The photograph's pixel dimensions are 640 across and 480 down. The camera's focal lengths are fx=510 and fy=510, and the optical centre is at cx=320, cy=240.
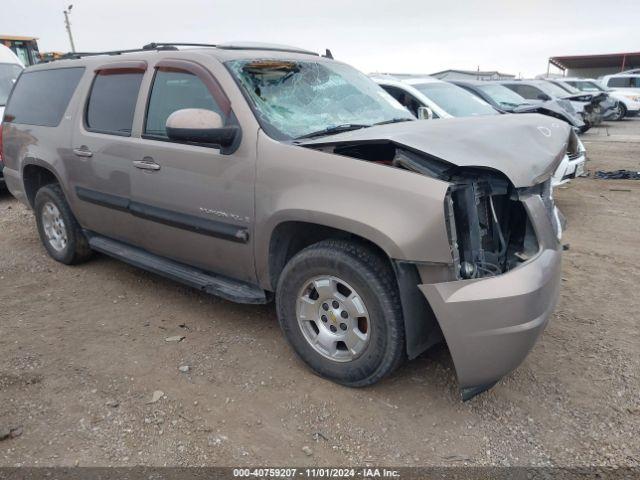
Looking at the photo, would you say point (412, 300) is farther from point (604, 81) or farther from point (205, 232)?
point (604, 81)

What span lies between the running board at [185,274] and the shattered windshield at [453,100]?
5464 millimetres

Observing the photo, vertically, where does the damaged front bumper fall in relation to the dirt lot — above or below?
above

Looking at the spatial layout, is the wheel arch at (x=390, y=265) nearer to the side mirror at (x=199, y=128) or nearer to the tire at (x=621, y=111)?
the side mirror at (x=199, y=128)

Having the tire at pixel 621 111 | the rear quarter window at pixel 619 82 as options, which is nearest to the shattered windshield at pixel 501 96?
the tire at pixel 621 111

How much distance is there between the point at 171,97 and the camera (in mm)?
3518

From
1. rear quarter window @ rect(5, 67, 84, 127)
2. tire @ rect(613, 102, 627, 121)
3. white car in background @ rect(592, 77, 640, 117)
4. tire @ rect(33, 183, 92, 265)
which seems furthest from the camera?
white car in background @ rect(592, 77, 640, 117)

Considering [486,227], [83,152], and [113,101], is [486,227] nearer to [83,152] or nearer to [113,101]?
[113,101]

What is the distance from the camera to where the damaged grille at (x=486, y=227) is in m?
2.49

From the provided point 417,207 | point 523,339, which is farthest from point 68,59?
point 523,339


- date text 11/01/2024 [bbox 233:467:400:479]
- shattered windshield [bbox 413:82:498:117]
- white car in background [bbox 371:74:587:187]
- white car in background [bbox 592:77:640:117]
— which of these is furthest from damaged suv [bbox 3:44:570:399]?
white car in background [bbox 592:77:640:117]

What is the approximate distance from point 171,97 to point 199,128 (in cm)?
76

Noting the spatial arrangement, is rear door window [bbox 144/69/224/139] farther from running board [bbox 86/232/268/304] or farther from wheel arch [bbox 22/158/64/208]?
wheel arch [bbox 22/158/64/208]

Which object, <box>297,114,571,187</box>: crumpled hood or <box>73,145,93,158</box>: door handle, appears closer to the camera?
<box>297,114,571,187</box>: crumpled hood

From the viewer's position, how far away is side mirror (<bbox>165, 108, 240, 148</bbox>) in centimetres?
290
